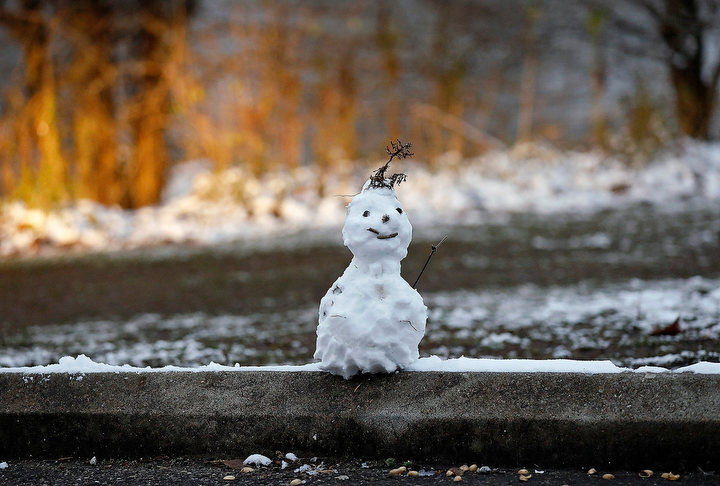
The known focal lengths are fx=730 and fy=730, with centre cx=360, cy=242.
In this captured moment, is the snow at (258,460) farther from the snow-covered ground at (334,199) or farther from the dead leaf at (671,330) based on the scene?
the snow-covered ground at (334,199)

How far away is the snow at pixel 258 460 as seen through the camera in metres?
2.66

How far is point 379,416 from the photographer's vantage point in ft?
8.84

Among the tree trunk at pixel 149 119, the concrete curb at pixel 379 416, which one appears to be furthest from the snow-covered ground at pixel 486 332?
the tree trunk at pixel 149 119

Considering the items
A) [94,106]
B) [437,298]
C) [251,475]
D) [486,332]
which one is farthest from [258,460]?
[94,106]

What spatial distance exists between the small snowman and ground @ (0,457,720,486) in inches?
15.2

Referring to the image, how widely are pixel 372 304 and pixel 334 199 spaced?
862cm

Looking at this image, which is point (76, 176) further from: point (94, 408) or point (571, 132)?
point (571, 132)

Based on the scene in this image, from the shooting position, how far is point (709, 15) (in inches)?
461

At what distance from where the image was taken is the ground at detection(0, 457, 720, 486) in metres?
2.45

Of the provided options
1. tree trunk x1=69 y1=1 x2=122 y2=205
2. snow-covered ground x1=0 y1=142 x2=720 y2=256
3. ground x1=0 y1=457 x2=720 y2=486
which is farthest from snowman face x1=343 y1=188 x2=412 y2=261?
tree trunk x1=69 y1=1 x2=122 y2=205

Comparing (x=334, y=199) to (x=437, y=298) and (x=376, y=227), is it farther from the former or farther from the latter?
(x=376, y=227)

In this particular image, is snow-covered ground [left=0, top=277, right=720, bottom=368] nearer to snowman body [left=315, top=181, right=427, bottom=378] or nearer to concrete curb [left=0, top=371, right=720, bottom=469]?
concrete curb [left=0, top=371, right=720, bottom=469]

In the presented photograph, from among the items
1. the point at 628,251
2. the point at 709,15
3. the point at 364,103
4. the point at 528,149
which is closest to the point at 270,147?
the point at 364,103

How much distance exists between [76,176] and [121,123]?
3.59ft
